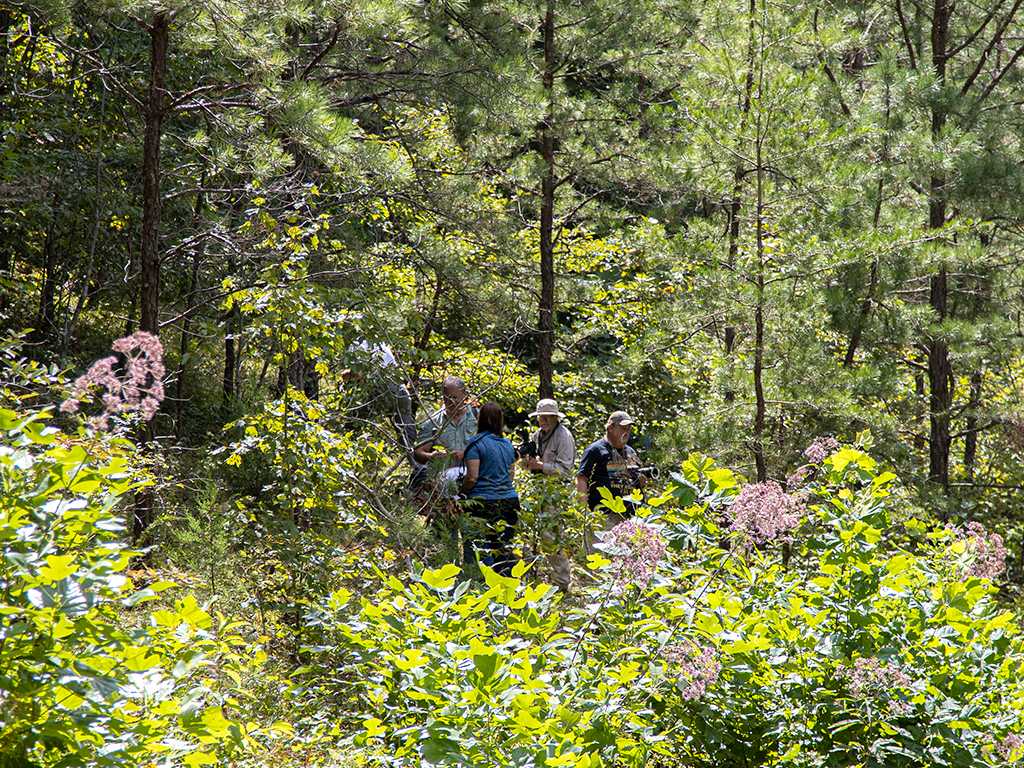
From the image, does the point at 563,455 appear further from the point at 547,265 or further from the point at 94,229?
the point at 94,229

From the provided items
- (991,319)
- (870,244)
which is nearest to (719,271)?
(870,244)

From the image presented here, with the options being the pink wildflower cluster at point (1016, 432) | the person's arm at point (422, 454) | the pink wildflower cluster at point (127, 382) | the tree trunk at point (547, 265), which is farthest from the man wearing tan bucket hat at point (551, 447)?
the pink wildflower cluster at point (127, 382)

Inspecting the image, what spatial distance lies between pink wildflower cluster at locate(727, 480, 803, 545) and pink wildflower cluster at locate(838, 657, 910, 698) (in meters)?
0.49

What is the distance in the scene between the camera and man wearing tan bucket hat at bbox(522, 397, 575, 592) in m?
7.65

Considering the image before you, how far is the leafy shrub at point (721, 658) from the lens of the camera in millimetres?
3102

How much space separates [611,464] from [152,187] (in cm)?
375

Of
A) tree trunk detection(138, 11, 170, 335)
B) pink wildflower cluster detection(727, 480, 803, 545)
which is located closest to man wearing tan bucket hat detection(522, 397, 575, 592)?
tree trunk detection(138, 11, 170, 335)

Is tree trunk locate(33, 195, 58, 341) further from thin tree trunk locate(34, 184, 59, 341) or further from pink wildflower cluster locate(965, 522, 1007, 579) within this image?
pink wildflower cluster locate(965, 522, 1007, 579)

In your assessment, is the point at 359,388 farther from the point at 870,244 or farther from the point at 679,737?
the point at 870,244

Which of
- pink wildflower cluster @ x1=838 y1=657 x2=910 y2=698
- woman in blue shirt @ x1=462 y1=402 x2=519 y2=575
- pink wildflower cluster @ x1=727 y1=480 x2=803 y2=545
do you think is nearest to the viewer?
pink wildflower cluster @ x1=838 y1=657 x2=910 y2=698

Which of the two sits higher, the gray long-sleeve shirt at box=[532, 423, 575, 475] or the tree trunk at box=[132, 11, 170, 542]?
the tree trunk at box=[132, 11, 170, 542]

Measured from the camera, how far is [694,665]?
328 cm

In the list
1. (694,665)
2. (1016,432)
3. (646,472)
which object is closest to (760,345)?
(646,472)

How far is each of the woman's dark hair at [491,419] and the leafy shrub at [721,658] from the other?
3438mm
